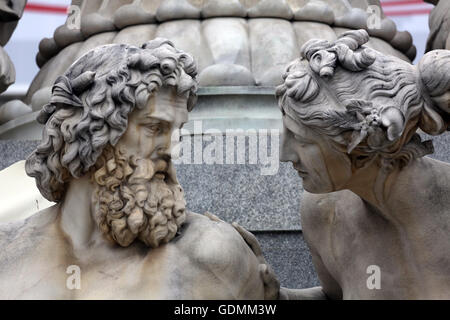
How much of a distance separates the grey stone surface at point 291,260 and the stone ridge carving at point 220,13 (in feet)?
7.39

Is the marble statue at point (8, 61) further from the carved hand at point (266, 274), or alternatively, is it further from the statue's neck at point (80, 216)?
the carved hand at point (266, 274)

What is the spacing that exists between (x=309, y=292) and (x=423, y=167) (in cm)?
115

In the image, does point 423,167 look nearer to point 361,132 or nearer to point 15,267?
point 361,132

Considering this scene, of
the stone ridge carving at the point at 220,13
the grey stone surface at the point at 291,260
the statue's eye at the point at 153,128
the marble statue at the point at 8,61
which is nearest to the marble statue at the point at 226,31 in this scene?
the stone ridge carving at the point at 220,13

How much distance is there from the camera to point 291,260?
8188 mm

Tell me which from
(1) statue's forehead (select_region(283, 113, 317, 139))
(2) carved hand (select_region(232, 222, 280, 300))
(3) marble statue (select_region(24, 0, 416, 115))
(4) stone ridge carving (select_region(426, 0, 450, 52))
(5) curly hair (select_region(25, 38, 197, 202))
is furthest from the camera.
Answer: (4) stone ridge carving (select_region(426, 0, 450, 52))

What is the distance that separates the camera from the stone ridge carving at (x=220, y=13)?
9922mm

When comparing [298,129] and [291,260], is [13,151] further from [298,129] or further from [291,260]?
[298,129]

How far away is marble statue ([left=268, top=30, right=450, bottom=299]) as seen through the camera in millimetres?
5902

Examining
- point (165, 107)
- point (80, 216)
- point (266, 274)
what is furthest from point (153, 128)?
point (266, 274)

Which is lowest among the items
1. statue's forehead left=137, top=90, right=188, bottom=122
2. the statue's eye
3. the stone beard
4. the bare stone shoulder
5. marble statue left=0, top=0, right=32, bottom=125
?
marble statue left=0, top=0, right=32, bottom=125

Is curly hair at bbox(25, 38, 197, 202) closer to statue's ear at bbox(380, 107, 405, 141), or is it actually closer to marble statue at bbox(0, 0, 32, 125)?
statue's ear at bbox(380, 107, 405, 141)

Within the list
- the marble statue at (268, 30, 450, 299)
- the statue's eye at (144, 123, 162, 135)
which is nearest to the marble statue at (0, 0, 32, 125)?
the statue's eye at (144, 123, 162, 135)

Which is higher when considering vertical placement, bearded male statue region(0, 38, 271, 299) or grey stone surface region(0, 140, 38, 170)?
bearded male statue region(0, 38, 271, 299)
